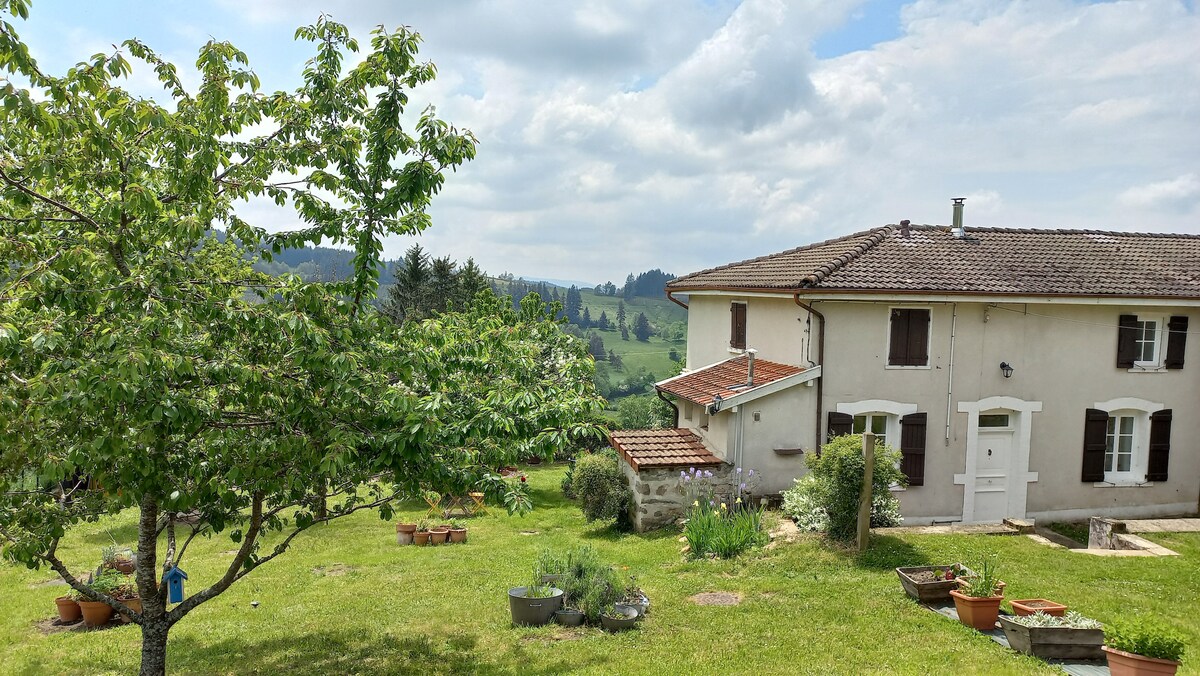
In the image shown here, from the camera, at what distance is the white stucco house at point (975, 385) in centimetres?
1497

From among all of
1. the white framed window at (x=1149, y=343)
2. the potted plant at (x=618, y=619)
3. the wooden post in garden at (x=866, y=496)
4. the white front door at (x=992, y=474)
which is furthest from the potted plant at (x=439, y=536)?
the white framed window at (x=1149, y=343)

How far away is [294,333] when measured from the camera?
19.8ft

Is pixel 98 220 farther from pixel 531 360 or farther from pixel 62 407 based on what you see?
pixel 531 360

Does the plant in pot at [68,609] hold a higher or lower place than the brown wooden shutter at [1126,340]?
lower

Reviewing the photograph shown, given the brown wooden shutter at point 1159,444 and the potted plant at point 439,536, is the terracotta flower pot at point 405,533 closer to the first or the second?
the potted plant at point 439,536

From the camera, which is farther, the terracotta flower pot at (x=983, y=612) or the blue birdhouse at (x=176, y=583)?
the blue birdhouse at (x=176, y=583)

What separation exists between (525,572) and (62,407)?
9.00 meters

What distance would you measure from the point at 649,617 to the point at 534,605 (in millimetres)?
1501

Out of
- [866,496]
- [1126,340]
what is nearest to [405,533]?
[866,496]

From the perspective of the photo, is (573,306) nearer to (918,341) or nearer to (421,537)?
(421,537)

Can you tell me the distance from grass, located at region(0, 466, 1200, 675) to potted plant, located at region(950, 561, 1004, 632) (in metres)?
0.21

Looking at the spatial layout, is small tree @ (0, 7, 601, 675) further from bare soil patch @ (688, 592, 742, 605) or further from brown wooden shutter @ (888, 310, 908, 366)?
brown wooden shutter @ (888, 310, 908, 366)

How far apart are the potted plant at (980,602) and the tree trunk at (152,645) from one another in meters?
8.60

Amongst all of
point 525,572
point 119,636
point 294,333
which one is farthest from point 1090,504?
point 119,636
